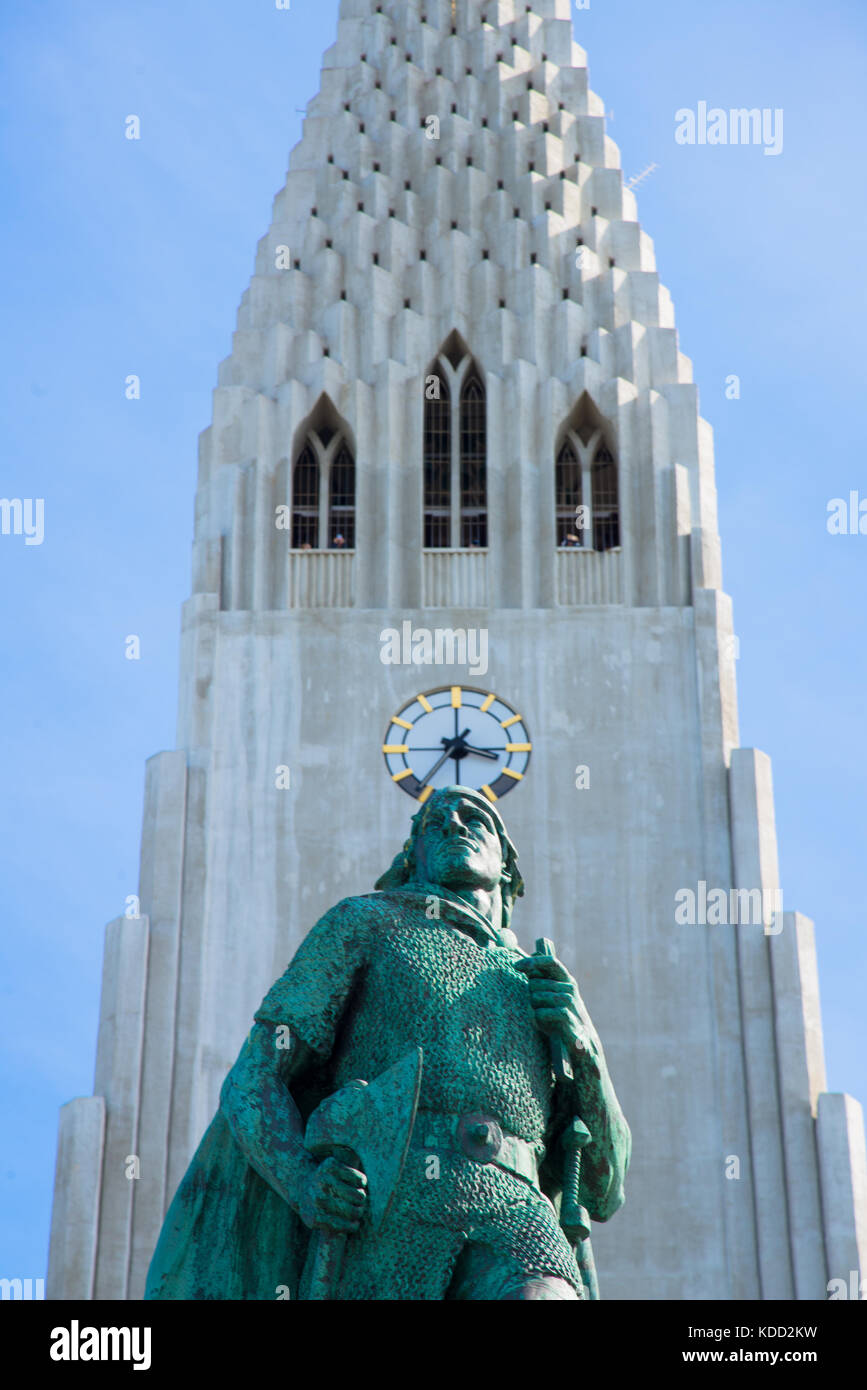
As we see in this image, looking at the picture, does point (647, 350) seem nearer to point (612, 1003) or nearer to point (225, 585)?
point (225, 585)

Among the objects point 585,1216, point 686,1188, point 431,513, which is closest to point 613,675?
point 431,513

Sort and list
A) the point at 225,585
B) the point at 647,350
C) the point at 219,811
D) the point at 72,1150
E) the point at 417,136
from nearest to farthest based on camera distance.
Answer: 1. the point at 72,1150
2. the point at 219,811
3. the point at 225,585
4. the point at 647,350
5. the point at 417,136

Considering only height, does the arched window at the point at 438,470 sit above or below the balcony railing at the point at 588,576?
above

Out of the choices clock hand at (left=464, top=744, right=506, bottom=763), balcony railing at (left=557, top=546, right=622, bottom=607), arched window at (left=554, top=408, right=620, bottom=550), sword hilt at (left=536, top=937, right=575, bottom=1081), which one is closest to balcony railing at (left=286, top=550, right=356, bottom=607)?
balcony railing at (left=557, top=546, right=622, bottom=607)

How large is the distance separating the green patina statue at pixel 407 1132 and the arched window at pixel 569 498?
3696 centimetres

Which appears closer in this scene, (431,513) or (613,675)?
(613,675)

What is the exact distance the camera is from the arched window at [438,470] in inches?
1970

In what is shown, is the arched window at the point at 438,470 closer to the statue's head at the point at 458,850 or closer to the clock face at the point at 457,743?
the clock face at the point at 457,743

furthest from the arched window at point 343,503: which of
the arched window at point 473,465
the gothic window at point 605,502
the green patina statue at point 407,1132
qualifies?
the green patina statue at point 407,1132

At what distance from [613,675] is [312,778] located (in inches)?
233

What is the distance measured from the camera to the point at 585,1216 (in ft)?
39.7

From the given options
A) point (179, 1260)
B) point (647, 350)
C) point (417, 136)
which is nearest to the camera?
point (179, 1260)

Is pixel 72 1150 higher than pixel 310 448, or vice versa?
pixel 310 448

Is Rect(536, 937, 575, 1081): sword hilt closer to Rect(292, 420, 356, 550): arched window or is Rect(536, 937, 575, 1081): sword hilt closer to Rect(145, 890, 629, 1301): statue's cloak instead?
Rect(145, 890, 629, 1301): statue's cloak
